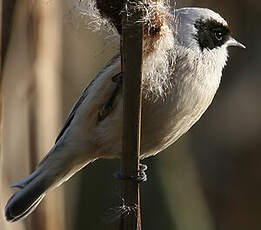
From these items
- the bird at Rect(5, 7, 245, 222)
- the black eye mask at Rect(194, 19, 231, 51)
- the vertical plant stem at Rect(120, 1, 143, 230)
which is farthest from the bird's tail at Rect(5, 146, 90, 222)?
the vertical plant stem at Rect(120, 1, 143, 230)

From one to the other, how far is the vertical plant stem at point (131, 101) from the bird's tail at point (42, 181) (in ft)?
2.49

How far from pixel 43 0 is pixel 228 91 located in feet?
4.14

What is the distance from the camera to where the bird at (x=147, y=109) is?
1.90m

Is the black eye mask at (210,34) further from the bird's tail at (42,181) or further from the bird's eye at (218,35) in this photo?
the bird's tail at (42,181)

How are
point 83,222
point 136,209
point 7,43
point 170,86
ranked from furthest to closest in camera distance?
point 83,222, point 170,86, point 7,43, point 136,209

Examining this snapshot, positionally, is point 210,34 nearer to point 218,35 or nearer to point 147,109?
point 218,35

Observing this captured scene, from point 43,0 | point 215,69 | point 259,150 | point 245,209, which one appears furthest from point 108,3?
point 245,209

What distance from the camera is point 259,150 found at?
273 centimetres

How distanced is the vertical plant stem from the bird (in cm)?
41

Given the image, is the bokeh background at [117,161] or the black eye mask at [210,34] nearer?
the bokeh background at [117,161]

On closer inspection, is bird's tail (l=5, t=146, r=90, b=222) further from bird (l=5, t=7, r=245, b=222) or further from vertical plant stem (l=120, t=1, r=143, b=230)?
vertical plant stem (l=120, t=1, r=143, b=230)

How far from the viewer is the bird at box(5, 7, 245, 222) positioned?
1.90m

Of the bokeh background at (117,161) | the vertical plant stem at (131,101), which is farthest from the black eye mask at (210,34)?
the vertical plant stem at (131,101)

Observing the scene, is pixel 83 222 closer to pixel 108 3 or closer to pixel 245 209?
pixel 245 209
